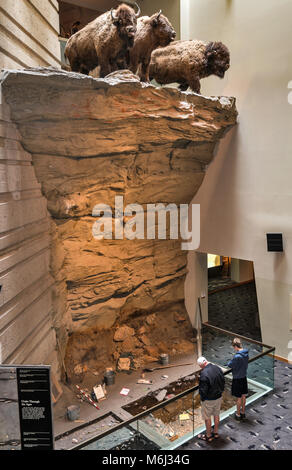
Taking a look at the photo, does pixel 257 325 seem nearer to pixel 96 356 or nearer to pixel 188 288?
pixel 188 288

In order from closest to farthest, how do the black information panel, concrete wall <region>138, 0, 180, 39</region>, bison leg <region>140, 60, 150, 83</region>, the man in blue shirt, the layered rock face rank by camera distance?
the black information panel
the man in blue shirt
the layered rock face
bison leg <region>140, 60, 150, 83</region>
concrete wall <region>138, 0, 180, 39</region>

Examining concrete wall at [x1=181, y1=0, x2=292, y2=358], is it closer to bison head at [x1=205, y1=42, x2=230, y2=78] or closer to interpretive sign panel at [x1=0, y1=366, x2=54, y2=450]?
bison head at [x1=205, y1=42, x2=230, y2=78]

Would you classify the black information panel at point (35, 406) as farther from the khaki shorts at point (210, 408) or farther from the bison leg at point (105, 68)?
the bison leg at point (105, 68)

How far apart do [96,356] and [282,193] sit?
657 cm

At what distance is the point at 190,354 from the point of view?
1066 centimetres

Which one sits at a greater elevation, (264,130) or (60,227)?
(264,130)

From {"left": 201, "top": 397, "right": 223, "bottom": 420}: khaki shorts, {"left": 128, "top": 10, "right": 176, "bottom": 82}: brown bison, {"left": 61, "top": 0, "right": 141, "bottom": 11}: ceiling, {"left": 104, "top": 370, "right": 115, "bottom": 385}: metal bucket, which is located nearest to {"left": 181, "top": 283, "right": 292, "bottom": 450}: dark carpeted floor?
{"left": 201, "top": 397, "right": 223, "bottom": 420}: khaki shorts

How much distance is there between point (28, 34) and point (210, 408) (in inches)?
291

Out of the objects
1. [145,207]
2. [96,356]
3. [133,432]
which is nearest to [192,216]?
[145,207]

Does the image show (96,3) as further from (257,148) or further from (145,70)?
(257,148)

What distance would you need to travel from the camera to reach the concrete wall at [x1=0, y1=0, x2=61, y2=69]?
18.9ft

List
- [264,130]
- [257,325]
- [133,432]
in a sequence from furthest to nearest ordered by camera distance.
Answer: [257,325] < [264,130] < [133,432]

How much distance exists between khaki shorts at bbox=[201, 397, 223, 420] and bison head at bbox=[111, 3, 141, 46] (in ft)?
22.5

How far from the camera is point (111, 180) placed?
28.2ft
